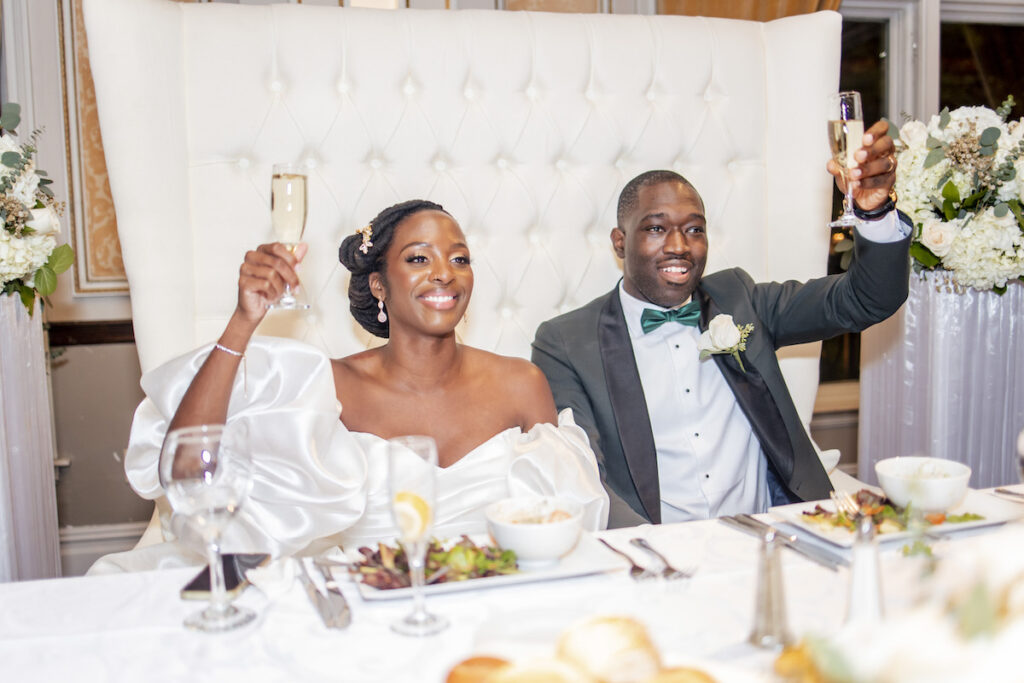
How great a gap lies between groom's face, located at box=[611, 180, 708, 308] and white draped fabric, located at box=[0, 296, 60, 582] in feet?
5.80

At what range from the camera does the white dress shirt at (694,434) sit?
2643 millimetres

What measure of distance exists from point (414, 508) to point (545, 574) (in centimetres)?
26

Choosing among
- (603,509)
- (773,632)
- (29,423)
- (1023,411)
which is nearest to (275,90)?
(29,423)

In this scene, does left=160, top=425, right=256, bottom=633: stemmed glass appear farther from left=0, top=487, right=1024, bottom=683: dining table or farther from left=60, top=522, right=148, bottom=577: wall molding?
left=60, top=522, right=148, bottom=577: wall molding

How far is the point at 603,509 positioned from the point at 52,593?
1.22 metres

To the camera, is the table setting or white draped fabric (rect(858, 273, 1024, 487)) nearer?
the table setting

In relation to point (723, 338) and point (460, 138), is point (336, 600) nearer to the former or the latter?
point (723, 338)

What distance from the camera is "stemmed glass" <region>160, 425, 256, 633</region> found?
116 cm

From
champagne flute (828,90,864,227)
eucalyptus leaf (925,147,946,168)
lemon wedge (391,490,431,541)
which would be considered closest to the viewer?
lemon wedge (391,490,431,541)

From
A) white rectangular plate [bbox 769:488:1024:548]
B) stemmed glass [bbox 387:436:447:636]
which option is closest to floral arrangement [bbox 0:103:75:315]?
stemmed glass [bbox 387:436:447:636]

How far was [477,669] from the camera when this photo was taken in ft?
2.78

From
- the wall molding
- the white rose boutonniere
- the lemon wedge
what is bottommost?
the wall molding

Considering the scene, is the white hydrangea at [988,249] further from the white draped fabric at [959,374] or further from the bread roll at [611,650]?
the bread roll at [611,650]

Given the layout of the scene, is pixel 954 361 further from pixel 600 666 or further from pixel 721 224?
pixel 600 666
